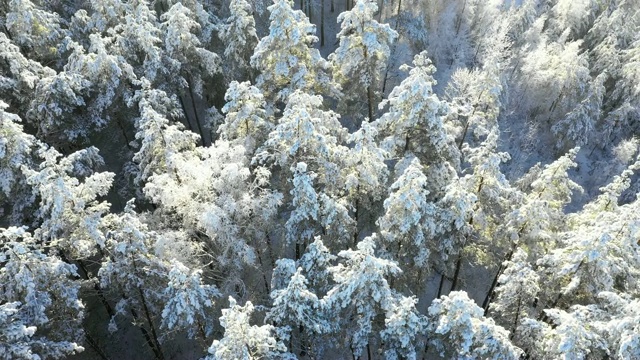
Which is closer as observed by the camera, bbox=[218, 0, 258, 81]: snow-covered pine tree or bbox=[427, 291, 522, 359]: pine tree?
bbox=[427, 291, 522, 359]: pine tree

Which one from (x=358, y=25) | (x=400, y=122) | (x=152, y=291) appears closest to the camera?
(x=152, y=291)

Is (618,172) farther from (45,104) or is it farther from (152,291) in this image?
(45,104)

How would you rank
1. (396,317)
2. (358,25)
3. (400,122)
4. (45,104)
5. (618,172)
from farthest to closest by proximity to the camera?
(618,172) → (358,25) → (45,104) → (400,122) → (396,317)

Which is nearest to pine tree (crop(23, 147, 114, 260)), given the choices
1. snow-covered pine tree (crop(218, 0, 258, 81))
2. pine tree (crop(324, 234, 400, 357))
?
pine tree (crop(324, 234, 400, 357))

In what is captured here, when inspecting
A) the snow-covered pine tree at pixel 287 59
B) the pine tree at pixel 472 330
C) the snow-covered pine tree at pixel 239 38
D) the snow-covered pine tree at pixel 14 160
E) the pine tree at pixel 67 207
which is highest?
the snow-covered pine tree at pixel 239 38

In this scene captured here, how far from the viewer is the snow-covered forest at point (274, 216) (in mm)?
15180

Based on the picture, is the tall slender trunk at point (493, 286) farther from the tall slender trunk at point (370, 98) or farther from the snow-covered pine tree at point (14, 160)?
the snow-covered pine tree at point (14, 160)

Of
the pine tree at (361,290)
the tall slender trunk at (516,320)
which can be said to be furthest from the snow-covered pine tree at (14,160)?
the tall slender trunk at (516,320)

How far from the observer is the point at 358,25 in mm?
24047

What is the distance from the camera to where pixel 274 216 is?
1984 cm

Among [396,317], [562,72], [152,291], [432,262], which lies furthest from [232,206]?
[562,72]

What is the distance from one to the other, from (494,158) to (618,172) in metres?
20.8

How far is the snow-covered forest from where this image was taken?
49.8 ft

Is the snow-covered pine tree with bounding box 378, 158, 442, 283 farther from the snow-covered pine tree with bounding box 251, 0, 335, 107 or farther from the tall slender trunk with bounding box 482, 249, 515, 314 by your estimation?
the snow-covered pine tree with bounding box 251, 0, 335, 107
